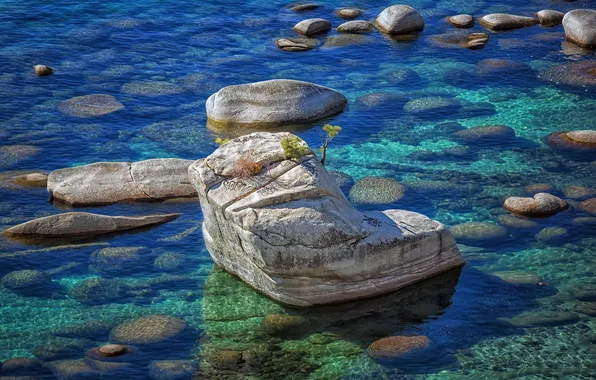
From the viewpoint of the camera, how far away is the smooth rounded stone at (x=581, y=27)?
114 ft

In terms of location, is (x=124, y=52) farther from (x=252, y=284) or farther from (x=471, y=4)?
(x=252, y=284)

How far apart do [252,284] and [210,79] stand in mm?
13749

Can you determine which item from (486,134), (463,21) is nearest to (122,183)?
(486,134)

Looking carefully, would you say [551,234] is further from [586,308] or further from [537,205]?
[586,308]

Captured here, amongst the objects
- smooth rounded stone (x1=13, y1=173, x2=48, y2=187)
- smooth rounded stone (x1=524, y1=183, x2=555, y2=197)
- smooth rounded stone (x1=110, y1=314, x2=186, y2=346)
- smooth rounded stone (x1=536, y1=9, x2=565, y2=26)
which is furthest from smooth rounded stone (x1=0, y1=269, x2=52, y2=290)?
smooth rounded stone (x1=536, y1=9, x2=565, y2=26)

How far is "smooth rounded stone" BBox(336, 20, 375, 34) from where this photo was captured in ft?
122

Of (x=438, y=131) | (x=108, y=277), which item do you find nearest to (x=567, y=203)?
(x=438, y=131)

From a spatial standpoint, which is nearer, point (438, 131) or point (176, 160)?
point (176, 160)

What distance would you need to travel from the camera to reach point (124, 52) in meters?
36.1

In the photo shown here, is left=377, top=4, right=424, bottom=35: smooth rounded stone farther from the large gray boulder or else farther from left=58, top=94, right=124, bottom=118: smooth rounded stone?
the large gray boulder

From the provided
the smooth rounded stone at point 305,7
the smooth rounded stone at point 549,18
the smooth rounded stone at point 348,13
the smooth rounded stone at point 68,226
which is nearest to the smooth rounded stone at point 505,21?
the smooth rounded stone at point 549,18

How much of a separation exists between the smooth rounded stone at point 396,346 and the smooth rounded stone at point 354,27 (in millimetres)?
19745

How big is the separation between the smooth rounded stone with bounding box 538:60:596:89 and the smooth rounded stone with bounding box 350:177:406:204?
9644 mm

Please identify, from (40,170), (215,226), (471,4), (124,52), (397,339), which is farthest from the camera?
(471,4)
